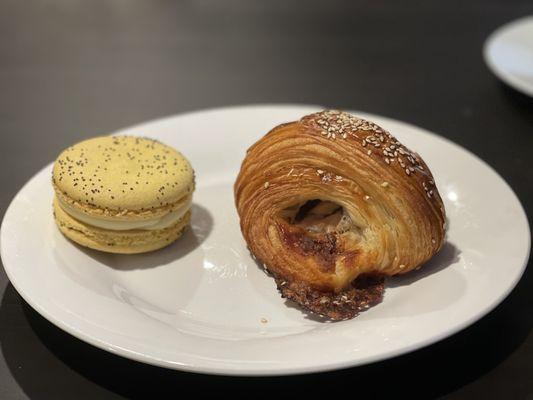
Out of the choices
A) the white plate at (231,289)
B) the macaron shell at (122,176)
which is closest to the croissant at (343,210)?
the white plate at (231,289)

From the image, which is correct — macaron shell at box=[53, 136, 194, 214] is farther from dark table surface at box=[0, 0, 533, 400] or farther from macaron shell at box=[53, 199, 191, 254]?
dark table surface at box=[0, 0, 533, 400]

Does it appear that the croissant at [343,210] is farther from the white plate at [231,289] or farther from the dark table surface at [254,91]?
the dark table surface at [254,91]

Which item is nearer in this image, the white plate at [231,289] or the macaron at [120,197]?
the white plate at [231,289]

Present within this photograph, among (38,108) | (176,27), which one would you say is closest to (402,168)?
(38,108)

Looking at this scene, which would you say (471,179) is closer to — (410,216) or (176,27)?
(410,216)

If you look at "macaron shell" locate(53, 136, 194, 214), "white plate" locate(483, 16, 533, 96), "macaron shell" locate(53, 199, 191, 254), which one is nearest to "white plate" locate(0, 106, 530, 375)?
"macaron shell" locate(53, 199, 191, 254)

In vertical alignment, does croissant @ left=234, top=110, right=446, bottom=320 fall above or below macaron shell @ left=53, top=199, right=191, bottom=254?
above

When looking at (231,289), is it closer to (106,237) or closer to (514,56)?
(106,237)
